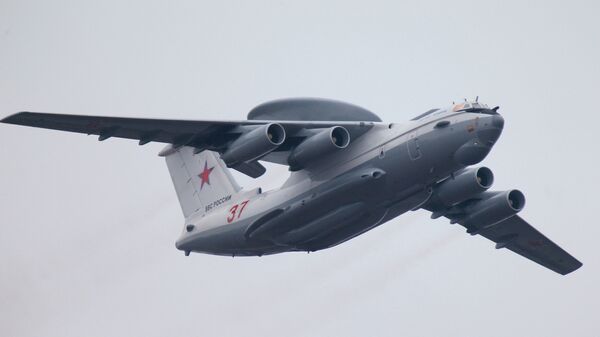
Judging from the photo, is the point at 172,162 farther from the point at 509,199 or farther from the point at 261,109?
the point at 509,199

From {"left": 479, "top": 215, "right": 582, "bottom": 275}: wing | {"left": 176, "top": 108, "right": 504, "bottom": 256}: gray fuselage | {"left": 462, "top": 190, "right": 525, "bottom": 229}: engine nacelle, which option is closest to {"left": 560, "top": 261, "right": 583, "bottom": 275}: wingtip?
{"left": 479, "top": 215, "right": 582, "bottom": 275}: wing

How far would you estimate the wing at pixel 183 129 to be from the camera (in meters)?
17.6

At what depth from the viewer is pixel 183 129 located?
18.2 m

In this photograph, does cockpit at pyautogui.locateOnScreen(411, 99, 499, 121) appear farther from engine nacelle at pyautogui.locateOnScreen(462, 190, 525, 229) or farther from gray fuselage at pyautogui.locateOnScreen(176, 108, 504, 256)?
engine nacelle at pyautogui.locateOnScreen(462, 190, 525, 229)

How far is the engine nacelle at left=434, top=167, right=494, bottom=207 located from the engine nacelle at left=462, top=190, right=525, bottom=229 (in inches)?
36.4

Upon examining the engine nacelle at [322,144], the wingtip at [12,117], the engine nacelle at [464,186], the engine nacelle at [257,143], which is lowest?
the engine nacelle at [464,186]

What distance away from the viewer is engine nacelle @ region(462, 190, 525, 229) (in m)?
19.8

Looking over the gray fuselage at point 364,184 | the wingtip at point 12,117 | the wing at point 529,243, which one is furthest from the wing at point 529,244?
the wingtip at point 12,117

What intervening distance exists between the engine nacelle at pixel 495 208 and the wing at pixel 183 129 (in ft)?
10.3

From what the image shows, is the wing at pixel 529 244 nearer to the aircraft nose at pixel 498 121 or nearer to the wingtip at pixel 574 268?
the wingtip at pixel 574 268

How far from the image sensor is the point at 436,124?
691 inches

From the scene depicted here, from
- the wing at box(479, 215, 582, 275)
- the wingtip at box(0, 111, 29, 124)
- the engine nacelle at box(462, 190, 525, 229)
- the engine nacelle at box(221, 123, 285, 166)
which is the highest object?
the wingtip at box(0, 111, 29, 124)

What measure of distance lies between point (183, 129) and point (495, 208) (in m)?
5.87

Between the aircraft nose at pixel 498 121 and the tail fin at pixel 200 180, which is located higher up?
the tail fin at pixel 200 180
